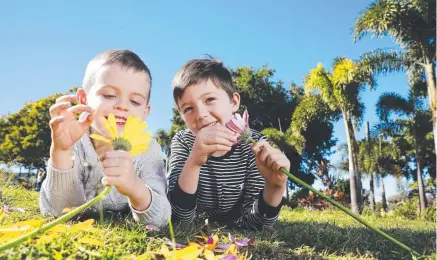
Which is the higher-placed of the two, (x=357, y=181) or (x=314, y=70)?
(x=314, y=70)

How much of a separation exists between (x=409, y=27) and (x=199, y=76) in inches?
603

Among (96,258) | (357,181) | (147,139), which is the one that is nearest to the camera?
(147,139)

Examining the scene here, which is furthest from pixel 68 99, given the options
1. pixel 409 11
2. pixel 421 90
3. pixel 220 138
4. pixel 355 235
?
pixel 421 90

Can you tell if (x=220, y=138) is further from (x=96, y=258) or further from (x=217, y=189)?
(x=217, y=189)

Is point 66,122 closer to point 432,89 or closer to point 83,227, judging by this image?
point 83,227

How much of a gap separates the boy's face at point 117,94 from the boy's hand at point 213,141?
326 millimetres

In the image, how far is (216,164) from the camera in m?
2.65

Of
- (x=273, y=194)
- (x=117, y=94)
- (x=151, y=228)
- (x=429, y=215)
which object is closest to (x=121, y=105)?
(x=117, y=94)

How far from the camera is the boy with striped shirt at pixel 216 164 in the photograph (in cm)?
176

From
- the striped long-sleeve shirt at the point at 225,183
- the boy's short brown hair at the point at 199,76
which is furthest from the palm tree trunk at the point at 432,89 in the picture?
the boy's short brown hair at the point at 199,76

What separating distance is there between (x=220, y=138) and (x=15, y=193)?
3265 mm

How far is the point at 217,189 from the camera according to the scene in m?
2.61

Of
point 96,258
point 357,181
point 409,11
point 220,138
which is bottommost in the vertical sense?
point 96,258

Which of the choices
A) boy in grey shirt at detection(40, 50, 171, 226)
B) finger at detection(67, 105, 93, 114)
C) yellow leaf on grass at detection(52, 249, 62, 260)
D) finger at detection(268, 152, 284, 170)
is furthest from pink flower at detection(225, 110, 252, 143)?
yellow leaf on grass at detection(52, 249, 62, 260)
